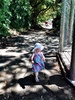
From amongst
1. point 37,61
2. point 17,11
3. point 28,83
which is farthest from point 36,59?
point 17,11

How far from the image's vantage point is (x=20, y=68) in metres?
5.41

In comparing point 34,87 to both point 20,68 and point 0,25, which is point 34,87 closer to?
point 20,68

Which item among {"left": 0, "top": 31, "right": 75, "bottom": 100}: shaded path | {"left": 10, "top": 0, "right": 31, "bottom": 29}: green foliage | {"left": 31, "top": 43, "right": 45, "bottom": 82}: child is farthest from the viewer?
{"left": 10, "top": 0, "right": 31, "bottom": 29}: green foliage

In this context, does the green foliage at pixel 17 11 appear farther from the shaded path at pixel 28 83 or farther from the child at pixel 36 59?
the child at pixel 36 59

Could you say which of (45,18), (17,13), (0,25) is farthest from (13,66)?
(45,18)

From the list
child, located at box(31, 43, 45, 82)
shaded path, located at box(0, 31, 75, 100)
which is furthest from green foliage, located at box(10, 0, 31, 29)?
child, located at box(31, 43, 45, 82)

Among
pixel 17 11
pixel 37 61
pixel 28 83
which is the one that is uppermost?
pixel 17 11

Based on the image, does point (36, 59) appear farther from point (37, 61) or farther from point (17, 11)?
point (17, 11)

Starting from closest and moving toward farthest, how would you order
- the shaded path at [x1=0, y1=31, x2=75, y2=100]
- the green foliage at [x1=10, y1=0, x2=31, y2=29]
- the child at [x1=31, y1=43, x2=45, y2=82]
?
the shaded path at [x1=0, y1=31, x2=75, y2=100] → the child at [x1=31, y1=43, x2=45, y2=82] → the green foliage at [x1=10, y1=0, x2=31, y2=29]

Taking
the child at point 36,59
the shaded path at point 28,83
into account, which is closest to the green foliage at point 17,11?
the shaded path at point 28,83

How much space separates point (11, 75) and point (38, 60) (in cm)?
86

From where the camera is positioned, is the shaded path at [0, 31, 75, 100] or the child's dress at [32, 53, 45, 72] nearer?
the shaded path at [0, 31, 75, 100]

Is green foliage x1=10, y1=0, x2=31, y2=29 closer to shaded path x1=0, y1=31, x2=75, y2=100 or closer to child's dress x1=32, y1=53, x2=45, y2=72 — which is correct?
shaded path x1=0, y1=31, x2=75, y2=100

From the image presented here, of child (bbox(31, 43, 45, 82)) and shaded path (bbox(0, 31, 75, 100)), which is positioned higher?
child (bbox(31, 43, 45, 82))
